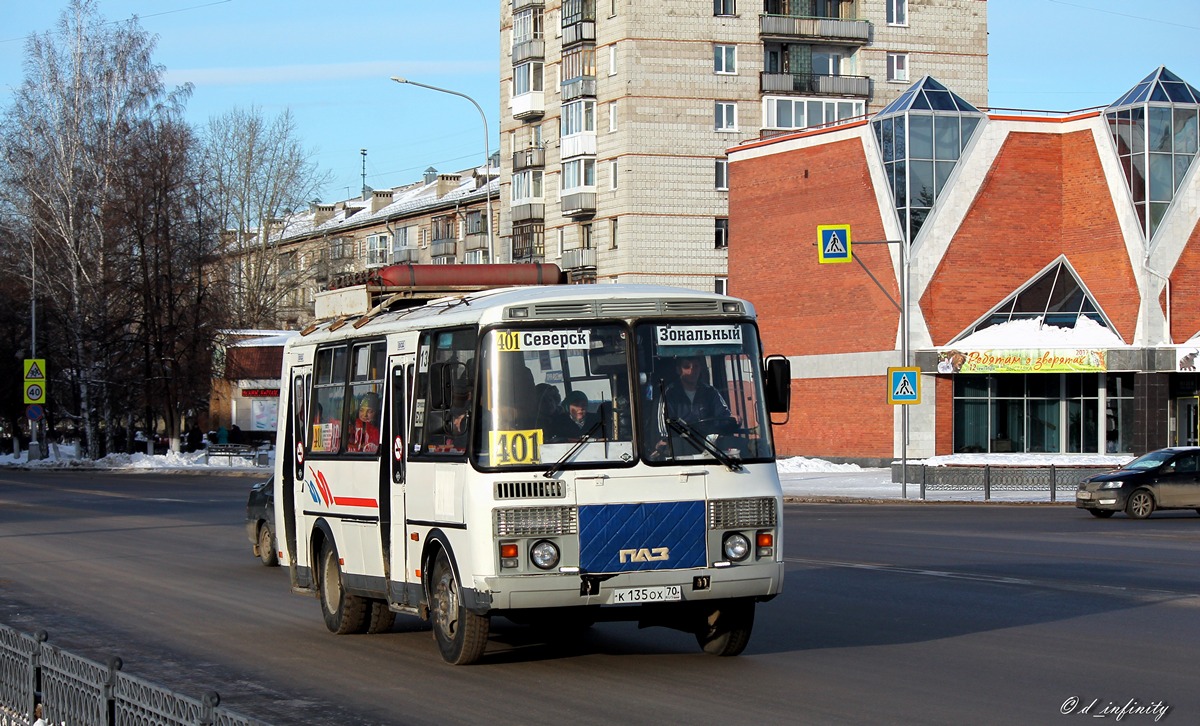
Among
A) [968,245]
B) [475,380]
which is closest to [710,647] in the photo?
[475,380]

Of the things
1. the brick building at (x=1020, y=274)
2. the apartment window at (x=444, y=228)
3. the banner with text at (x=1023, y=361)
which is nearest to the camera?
the banner with text at (x=1023, y=361)

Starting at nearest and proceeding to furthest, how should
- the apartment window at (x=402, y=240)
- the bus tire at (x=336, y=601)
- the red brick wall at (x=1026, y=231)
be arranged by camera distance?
the bus tire at (x=336, y=601) < the red brick wall at (x=1026, y=231) < the apartment window at (x=402, y=240)

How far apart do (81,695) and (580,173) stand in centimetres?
6652

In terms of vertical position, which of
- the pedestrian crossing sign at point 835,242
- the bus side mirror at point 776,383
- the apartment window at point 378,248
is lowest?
the bus side mirror at point 776,383

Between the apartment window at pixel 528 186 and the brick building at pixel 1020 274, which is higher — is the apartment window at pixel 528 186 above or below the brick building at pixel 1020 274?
above

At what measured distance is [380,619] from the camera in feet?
43.8

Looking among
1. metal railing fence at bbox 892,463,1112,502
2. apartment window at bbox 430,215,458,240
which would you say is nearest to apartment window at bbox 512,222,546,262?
apartment window at bbox 430,215,458,240

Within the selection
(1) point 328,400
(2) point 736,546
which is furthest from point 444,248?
(2) point 736,546

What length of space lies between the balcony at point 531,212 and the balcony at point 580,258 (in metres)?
4.00

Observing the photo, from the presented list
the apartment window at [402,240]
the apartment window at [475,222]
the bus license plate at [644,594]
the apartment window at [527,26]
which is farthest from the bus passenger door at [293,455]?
the apartment window at [402,240]

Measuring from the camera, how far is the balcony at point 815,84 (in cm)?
7250

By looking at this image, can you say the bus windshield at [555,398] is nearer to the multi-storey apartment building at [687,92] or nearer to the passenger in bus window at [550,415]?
the passenger in bus window at [550,415]

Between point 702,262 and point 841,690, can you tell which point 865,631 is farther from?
point 702,262

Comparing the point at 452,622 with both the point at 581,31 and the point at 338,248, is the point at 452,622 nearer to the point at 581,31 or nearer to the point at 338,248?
the point at 581,31
